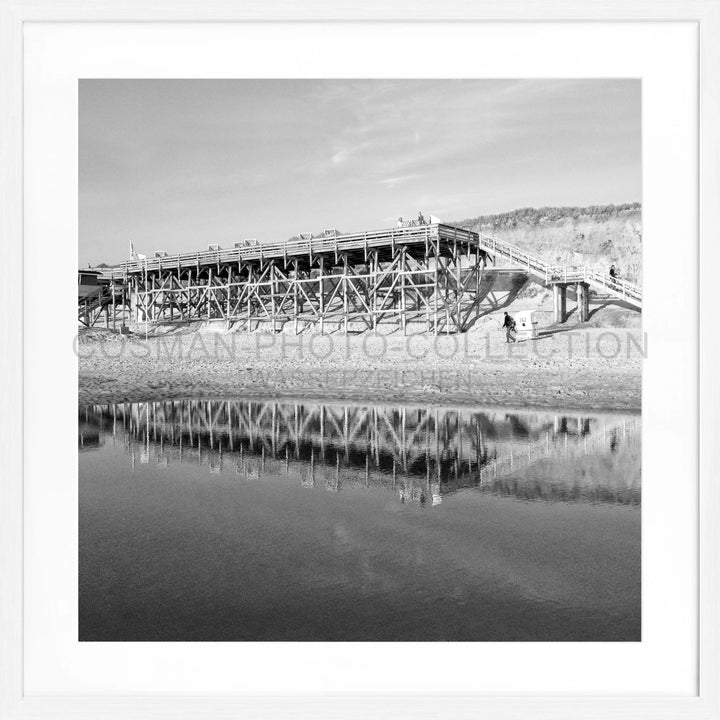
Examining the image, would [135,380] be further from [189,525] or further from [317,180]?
[189,525]

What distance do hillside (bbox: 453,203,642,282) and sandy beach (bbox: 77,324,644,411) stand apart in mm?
11972

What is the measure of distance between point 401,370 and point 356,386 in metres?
1.14

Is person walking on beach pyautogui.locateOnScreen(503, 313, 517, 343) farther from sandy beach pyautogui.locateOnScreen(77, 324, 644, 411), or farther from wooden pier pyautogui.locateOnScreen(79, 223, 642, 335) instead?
wooden pier pyautogui.locateOnScreen(79, 223, 642, 335)

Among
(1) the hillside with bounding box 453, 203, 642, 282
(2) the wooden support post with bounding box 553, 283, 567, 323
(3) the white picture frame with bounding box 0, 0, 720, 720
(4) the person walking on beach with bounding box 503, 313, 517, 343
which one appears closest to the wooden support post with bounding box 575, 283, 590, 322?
(2) the wooden support post with bounding box 553, 283, 567, 323

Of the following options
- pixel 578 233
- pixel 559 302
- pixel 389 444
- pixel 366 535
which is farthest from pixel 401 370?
pixel 578 233

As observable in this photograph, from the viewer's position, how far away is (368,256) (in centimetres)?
1911

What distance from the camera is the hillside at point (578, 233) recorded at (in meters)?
25.8

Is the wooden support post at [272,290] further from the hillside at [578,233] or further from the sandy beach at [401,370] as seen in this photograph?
the hillside at [578,233]

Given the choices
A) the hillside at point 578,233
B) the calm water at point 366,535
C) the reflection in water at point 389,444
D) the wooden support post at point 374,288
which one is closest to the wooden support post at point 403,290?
the wooden support post at point 374,288

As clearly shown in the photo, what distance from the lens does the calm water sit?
176 inches

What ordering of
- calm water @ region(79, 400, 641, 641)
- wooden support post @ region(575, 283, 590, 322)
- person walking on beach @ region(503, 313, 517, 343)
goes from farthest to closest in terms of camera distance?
wooden support post @ region(575, 283, 590, 322), person walking on beach @ region(503, 313, 517, 343), calm water @ region(79, 400, 641, 641)
